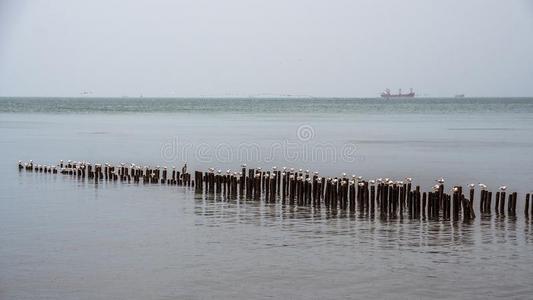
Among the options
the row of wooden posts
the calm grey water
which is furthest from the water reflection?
the row of wooden posts

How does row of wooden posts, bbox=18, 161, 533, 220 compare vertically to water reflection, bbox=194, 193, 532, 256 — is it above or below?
above

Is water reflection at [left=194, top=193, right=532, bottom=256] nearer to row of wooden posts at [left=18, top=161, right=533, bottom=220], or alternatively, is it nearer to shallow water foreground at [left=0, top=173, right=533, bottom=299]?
shallow water foreground at [left=0, top=173, right=533, bottom=299]

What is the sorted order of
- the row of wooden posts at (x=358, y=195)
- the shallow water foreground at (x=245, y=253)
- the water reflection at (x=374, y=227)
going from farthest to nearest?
the row of wooden posts at (x=358, y=195) → the water reflection at (x=374, y=227) → the shallow water foreground at (x=245, y=253)

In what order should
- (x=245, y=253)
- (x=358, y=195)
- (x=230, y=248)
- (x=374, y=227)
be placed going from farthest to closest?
(x=358, y=195)
(x=374, y=227)
(x=230, y=248)
(x=245, y=253)

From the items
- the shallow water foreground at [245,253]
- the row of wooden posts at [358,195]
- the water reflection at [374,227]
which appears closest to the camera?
the shallow water foreground at [245,253]

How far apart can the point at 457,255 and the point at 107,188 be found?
18.4 m

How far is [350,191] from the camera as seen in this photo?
1185 inches

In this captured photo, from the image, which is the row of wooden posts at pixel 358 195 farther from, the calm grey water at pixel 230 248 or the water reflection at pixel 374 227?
the calm grey water at pixel 230 248

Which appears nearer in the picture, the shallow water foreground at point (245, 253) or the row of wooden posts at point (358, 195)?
the shallow water foreground at point (245, 253)

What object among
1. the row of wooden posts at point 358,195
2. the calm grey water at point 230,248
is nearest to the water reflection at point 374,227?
the calm grey water at point 230,248

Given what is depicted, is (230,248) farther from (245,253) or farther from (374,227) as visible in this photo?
(374,227)

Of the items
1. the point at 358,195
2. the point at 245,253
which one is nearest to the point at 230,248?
the point at 245,253

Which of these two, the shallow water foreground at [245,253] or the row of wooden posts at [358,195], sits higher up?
the row of wooden posts at [358,195]

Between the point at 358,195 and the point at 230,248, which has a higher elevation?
the point at 358,195
